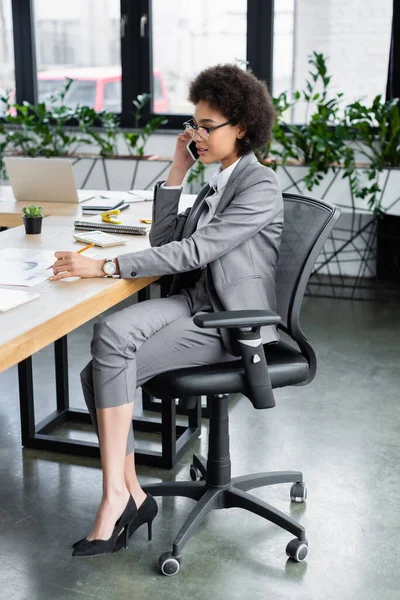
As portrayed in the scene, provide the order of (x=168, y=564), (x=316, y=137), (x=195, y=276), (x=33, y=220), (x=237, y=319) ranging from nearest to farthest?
(x=237, y=319) → (x=168, y=564) → (x=195, y=276) → (x=33, y=220) → (x=316, y=137)

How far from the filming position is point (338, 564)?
2.26m

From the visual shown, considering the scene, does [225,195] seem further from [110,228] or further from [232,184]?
[110,228]

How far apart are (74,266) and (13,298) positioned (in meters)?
0.28

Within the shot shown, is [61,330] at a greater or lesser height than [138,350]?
greater

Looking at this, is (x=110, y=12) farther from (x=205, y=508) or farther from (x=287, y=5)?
(x=205, y=508)

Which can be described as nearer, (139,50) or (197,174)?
(197,174)

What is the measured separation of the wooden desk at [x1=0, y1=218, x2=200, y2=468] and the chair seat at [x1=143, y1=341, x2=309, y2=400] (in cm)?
26

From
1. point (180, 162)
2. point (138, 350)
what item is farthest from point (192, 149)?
point (138, 350)

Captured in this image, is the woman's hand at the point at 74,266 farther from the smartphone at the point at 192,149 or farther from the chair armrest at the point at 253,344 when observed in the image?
the smartphone at the point at 192,149

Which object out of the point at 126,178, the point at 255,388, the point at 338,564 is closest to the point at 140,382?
the point at 255,388

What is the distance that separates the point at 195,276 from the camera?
8.43 ft

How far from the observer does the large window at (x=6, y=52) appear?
5.94 meters

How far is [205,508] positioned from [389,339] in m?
2.14

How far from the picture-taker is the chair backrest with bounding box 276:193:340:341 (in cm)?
230
